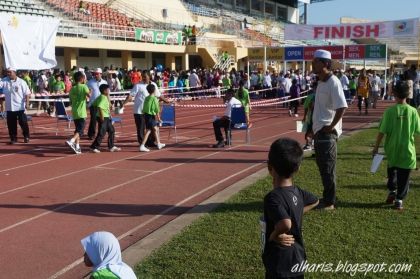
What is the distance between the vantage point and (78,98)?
12555 millimetres

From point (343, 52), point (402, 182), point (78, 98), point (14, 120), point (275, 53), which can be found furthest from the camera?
point (275, 53)

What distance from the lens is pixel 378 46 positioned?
29281mm

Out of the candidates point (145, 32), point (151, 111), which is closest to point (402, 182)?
point (151, 111)

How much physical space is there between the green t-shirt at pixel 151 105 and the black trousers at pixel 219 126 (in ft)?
5.15

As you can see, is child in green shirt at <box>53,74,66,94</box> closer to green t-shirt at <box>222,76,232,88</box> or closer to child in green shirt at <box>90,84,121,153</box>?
child in green shirt at <box>90,84,121,153</box>

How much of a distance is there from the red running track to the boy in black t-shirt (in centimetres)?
239

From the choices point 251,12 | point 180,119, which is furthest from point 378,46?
point 251,12

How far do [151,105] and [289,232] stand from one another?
945cm

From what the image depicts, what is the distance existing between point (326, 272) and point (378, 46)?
26.8m

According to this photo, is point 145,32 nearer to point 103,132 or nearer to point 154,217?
point 103,132

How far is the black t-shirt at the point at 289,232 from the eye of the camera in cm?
307

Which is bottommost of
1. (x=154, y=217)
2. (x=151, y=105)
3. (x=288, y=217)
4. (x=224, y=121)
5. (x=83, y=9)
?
(x=154, y=217)

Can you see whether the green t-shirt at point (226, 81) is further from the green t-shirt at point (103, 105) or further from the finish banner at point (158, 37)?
the green t-shirt at point (103, 105)

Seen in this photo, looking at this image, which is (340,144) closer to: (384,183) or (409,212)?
(384,183)
